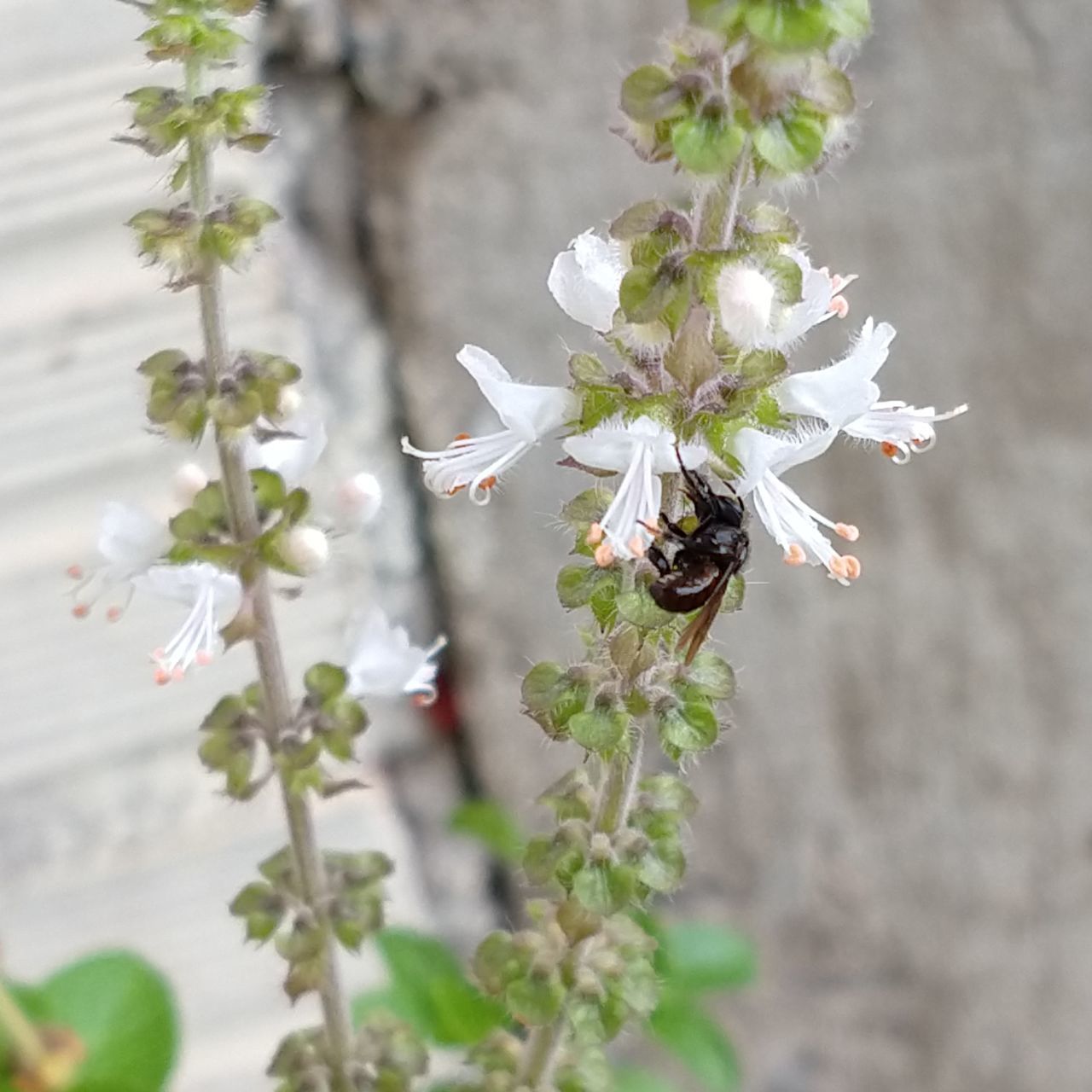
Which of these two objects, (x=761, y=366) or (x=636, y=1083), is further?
(x=636, y=1083)

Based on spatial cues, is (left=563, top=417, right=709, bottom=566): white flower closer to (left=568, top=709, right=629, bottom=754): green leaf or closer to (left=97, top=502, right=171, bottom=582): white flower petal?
(left=568, top=709, right=629, bottom=754): green leaf

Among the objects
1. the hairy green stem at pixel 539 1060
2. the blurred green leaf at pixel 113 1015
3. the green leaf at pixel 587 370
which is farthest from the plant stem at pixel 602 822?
the blurred green leaf at pixel 113 1015

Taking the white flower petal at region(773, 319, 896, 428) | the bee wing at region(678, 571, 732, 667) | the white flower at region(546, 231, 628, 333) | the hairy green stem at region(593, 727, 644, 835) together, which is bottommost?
the hairy green stem at region(593, 727, 644, 835)

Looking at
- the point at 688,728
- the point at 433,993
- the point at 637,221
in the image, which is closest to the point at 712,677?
the point at 688,728

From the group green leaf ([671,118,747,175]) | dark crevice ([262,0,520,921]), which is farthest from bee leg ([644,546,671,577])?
dark crevice ([262,0,520,921])

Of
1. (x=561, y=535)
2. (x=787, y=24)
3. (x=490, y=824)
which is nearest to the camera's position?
(x=787, y=24)

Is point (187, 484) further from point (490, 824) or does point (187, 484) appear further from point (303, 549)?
point (490, 824)

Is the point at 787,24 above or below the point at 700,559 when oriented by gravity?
above
